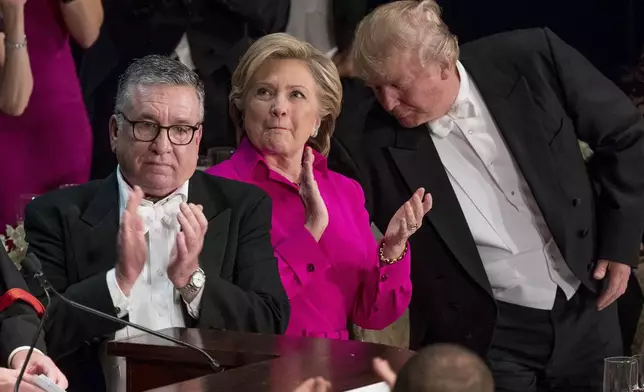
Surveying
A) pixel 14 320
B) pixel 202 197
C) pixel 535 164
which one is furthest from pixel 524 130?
pixel 14 320

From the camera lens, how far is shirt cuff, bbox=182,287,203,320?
3596mm

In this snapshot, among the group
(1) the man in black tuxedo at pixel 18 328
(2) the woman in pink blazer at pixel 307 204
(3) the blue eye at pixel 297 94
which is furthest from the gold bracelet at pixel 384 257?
(1) the man in black tuxedo at pixel 18 328

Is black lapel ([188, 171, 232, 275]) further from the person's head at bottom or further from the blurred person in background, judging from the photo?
the person's head at bottom

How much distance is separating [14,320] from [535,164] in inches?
84.2

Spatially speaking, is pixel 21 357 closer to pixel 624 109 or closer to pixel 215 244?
pixel 215 244

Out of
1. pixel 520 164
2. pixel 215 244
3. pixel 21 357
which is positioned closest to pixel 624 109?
pixel 520 164

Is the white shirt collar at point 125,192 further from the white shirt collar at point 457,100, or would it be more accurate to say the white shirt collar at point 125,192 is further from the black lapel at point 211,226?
the white shirt collar at point 457,100

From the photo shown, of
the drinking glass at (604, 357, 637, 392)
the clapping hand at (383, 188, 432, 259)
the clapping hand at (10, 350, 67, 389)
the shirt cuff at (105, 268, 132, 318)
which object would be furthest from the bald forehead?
the drinking glass at (604, 357, 637, 392)

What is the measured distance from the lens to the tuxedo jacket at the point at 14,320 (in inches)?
128

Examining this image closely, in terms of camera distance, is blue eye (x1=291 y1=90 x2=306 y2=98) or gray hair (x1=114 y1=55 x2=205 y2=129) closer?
gray hair (x1=114 y1=55 x2=205 y2=129)

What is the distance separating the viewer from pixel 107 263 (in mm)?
3658

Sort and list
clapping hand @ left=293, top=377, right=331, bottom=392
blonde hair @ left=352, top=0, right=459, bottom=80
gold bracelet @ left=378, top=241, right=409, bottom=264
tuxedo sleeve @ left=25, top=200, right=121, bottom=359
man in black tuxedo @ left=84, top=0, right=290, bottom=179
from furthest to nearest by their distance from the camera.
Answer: man in black tuxedo @ left=84, top=0, right=290, bottom=179
blonde hair @ left=352, top=0, right=459, bottom=80
gold bracelet @ left=378, top=241, right=409, bottom=264
tuxedo sleeve @ left=25, top=200, right=121, bottom=359
clapping hand @ left=293, top=377, right=331, bottom=392

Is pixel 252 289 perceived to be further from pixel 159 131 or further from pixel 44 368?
pixel 44 368

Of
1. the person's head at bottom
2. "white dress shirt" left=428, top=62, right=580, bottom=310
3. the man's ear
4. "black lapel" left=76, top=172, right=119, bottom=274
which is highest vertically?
the person's head at bottom
